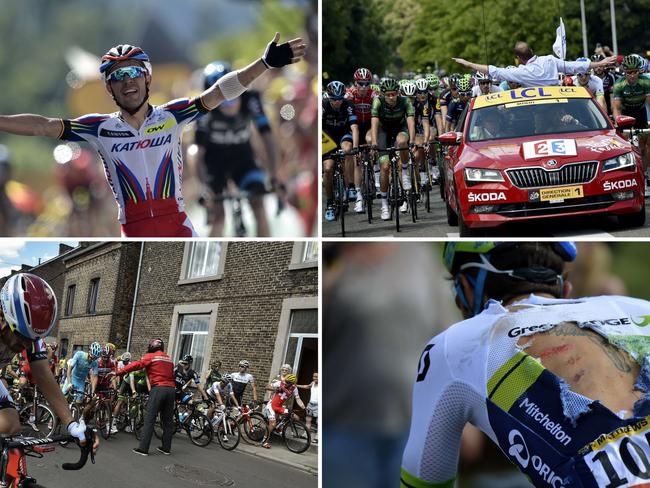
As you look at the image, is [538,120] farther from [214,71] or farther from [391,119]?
[214,71]

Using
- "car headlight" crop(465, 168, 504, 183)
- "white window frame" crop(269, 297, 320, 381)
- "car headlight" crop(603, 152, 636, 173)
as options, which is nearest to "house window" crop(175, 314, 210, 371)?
"white window frame" crop(269, 297, 320, 381)

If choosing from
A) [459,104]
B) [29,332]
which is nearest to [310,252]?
[29,332]

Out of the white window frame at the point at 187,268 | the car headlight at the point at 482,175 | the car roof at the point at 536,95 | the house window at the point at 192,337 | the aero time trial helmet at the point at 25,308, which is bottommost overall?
the aero time trial helmet at the point at 25,308

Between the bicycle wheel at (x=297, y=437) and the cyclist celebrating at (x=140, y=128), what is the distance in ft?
6.62

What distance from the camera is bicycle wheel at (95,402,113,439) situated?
658cm

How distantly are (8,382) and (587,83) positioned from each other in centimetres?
1008

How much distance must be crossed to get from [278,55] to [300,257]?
1.75 m

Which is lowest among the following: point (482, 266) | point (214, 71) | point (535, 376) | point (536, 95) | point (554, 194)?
point (535, 376)

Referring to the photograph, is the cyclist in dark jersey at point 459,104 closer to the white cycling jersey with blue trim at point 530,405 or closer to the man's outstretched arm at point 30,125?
the man's outstretched arm at point 30,125

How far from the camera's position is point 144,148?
21.1 ft

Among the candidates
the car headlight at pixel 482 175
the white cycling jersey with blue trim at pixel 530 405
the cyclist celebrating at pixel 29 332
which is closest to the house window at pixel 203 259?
the car headlight at pixel 482 175

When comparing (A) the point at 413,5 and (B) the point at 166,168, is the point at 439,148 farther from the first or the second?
(A) the point at 413,5

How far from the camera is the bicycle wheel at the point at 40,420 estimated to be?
5.56 meters

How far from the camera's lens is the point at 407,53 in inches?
2207
